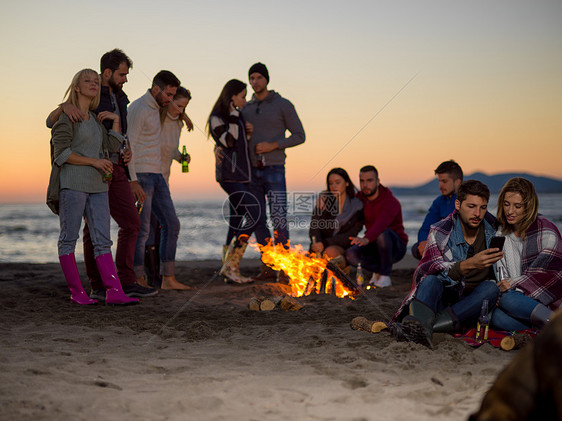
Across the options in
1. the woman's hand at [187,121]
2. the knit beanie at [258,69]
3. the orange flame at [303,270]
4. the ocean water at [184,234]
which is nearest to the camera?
the orange flame at [303,270]

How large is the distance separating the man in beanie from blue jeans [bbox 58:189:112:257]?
199 centimetres

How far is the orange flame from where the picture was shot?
19.4ft

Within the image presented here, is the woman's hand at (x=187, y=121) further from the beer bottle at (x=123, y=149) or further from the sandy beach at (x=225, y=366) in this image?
the sandy beach at (x=225, y=366)

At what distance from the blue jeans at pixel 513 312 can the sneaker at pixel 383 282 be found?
8.37 feet

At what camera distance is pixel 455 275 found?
Answer: 3.75 metres

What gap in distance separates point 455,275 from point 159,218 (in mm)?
3470

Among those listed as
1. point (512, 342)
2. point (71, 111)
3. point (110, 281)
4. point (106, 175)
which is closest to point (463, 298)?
point (512, 342)

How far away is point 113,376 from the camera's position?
9.84 ft

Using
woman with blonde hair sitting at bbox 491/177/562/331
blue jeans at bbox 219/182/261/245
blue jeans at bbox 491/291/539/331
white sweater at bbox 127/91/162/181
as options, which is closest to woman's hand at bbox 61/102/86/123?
white sweater at bbox 127/91/162/181

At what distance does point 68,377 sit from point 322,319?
223cm

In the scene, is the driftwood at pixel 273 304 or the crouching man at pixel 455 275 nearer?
the crouching man at pixel 455 275

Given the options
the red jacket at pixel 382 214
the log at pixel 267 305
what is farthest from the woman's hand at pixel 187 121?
the log at pixel 267 305

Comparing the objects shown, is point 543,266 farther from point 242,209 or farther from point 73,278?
point 73,278

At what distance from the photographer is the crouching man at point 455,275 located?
3.63 meters
